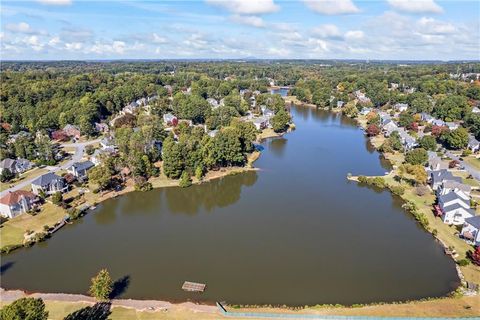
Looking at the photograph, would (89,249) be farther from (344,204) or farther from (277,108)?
(277,108)

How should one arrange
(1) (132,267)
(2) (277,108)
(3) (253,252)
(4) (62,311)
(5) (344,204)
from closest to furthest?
1. (4) (62,311)
2. (1) (132,267)
3. (3) (253,252)
4. (5) (344,204)
5. (2) (277,108)

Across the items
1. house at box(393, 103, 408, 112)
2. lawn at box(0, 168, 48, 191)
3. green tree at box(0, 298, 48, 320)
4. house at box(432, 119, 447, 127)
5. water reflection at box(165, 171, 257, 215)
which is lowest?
water reflection at box(165, 171, 257, 215)

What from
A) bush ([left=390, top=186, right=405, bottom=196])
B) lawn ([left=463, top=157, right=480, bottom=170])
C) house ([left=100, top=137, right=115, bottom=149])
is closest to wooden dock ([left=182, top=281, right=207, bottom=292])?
bush ([left=390, top=186, right=405, bottom=196])

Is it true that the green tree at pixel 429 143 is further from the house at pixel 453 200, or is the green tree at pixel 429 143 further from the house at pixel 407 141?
the house at pixel 453 200

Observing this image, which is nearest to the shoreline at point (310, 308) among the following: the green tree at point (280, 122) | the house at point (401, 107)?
the green tree at point (280, 122)

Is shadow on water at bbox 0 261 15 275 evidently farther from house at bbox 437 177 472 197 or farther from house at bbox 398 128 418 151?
house at bbox 398 128 418 151

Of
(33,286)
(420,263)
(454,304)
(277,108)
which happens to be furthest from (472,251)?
(277,108)

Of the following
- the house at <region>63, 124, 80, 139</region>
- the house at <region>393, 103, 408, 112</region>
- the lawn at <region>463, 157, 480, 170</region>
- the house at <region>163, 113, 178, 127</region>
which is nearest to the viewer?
the lawn at <region>463, 157, 480, 170</region>
